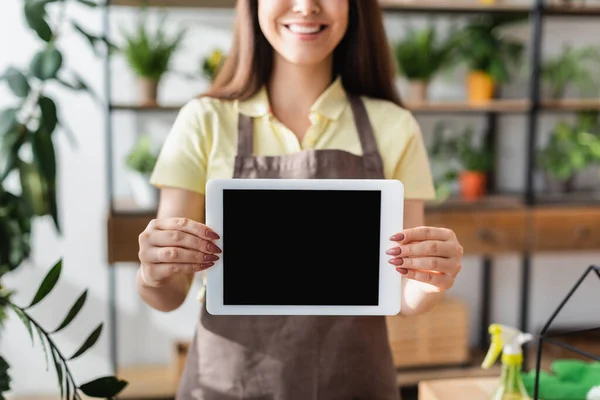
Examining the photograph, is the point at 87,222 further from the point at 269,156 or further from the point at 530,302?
the point at 530,302

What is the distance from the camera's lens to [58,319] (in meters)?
2.85

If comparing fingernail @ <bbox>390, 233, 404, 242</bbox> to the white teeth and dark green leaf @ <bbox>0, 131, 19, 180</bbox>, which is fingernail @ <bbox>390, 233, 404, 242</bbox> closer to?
the white teeth

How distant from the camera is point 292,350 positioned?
1.26 meters

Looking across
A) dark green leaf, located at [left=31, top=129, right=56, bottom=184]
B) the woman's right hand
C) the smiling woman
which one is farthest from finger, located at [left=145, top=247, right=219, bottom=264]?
dark green leaf, located at [left=31, top=129, right=56, bottom=184]

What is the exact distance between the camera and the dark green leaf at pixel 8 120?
5.57ft

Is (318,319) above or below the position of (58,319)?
above

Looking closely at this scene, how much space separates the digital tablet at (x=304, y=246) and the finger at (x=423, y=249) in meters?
0.02

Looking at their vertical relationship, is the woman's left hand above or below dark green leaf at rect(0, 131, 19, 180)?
below

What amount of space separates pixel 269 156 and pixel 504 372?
57cm

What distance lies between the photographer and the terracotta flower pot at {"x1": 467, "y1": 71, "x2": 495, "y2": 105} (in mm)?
2828

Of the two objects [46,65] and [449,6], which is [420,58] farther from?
[46,65]

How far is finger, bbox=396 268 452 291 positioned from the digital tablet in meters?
0.01

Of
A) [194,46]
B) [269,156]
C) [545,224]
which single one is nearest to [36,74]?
[269,156]

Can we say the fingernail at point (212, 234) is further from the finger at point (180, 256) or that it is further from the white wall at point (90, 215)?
the white wall at point (90, 215)
